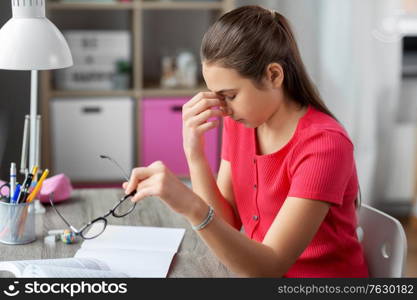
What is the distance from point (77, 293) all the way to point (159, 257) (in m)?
0.27

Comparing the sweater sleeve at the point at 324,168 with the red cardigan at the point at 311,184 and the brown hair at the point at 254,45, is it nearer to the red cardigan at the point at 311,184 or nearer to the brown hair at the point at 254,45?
the red cardigan at the point at 311,184

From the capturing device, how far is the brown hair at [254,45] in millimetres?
1410

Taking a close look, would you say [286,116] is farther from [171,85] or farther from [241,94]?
[171,85]

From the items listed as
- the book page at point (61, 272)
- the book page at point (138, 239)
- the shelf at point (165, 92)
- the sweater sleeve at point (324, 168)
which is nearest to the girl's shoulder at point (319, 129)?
the sweater sleeve at point (324, 168)

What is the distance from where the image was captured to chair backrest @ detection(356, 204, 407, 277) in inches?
58.3

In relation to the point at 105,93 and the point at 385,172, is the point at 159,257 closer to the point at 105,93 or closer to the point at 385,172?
the point at 105,93

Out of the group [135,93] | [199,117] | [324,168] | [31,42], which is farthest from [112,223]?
[135,93]

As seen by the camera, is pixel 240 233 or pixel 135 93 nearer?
pixel 240 233

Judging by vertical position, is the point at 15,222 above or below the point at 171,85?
above

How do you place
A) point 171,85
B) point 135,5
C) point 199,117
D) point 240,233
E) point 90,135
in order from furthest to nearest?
point 171,85, point 90,135, point 135,5, point 199,117, point 240,233

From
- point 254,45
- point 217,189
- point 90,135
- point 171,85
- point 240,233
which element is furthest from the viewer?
point 171,85

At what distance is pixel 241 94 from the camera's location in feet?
4.69

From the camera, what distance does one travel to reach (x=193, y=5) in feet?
10.8

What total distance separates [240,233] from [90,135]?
2.13m
